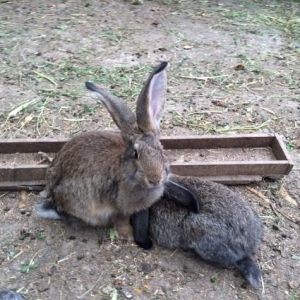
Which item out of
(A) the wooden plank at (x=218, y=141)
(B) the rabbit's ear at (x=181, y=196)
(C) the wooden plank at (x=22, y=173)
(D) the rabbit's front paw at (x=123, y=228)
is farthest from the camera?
(A) the wooden plank at (x=218, y=141)

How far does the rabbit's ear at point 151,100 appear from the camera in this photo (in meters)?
2.98

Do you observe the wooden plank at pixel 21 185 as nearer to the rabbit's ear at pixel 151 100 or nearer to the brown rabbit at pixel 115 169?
the brown rabbit at pixel 115 169

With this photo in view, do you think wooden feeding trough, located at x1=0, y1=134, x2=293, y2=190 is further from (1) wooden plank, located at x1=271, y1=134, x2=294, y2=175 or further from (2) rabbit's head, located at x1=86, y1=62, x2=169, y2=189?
(2) rabbit's head, located at x1=86, y1=62, x2=169, y2=189

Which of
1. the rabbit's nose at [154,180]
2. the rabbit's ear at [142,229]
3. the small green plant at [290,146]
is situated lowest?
the small green plant at [290,146]

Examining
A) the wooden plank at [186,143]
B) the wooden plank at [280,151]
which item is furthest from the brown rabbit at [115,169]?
the wooden plank at [280,151]

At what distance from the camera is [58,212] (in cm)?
344

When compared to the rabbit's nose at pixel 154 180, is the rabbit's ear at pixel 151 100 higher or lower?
higher

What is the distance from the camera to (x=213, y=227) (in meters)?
3.13

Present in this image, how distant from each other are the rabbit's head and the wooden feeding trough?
0.66 metres

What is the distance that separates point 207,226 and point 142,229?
1.44 ft

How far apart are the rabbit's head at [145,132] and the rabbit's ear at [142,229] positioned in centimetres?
29

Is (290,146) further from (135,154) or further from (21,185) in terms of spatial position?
(21,185)

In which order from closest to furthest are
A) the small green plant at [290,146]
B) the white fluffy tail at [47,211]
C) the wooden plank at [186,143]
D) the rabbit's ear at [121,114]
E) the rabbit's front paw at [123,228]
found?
the rabbit's ear at [121,114], the rabbit's front paw at [123,228], the white fluffy tail at [47,211], the wooden plank at [186,143], the small green plant at [290,146]

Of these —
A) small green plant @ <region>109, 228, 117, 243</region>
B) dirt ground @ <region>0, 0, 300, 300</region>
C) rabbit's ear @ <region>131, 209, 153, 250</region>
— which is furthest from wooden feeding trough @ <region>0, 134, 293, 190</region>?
small green plant @ <region>109, 228, 117, 243</region>
